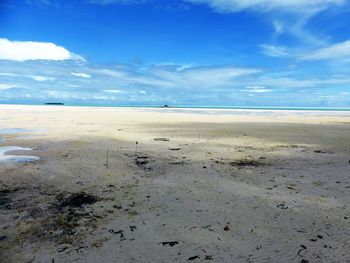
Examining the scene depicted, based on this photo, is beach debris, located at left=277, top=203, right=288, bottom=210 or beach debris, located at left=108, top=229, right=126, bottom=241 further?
beach debris, located at left=277, top=203, right=288, bottom=210

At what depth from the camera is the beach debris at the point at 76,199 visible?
594 centimetres

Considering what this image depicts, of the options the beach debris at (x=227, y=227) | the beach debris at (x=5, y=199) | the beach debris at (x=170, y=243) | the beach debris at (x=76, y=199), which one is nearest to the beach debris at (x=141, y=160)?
the beach debris at (x=76, y=199)

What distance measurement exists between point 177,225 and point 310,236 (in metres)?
2.26

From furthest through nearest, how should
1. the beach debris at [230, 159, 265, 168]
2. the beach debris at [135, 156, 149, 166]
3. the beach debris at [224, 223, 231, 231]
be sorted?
the beach debris at [135, 156, 149, 166]
the beach debris at [230, 159, 265, 168]
the beach debris at [224, 223, 231, 231]

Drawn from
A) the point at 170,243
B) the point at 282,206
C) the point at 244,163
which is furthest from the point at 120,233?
the point at 244,163

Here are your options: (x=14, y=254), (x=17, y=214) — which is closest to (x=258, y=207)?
(x=14, y=254)

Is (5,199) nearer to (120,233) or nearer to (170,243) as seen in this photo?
(120,233)

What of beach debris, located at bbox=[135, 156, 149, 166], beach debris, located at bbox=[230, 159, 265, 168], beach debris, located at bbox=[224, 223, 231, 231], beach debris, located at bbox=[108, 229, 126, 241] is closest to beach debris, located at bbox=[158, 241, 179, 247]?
beach debris, located at bbox=[108, 229, 126, 241]

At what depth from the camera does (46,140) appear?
14297 mm

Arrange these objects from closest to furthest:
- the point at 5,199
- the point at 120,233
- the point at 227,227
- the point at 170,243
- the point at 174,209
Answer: the point at 170,243
the point at 120,233
the point at 227,227
the point at 174,209
the point at 5,199

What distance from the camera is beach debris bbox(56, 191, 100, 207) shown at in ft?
19.5

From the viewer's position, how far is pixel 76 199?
20.3 ft

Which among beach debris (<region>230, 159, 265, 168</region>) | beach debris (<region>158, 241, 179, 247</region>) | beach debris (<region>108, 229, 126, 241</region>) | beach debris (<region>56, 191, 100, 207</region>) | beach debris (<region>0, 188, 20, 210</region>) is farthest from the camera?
beach debris (<region>230, 159, 265, 168</region>)

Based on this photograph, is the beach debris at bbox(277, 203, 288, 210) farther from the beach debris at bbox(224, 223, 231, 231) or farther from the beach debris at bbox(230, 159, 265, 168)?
the beach debris at bbox(230, 159, 265, 168)
